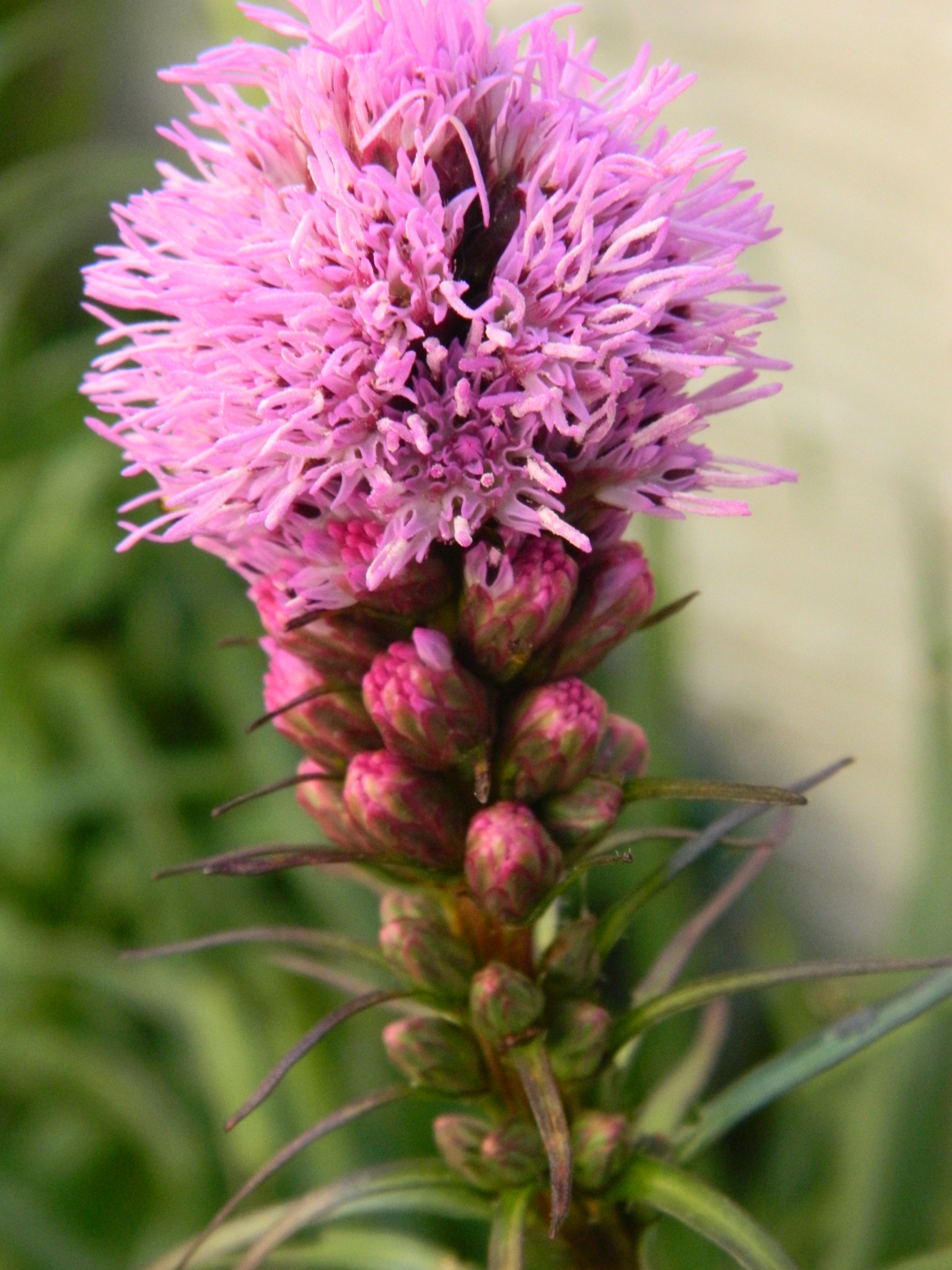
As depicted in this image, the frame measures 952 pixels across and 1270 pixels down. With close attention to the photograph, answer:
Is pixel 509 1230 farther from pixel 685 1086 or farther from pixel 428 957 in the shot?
pixel 685 1086

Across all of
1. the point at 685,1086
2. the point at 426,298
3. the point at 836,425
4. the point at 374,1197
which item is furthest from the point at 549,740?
the point at 836,425

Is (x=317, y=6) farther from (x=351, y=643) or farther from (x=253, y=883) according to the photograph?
(x=253, y=883)

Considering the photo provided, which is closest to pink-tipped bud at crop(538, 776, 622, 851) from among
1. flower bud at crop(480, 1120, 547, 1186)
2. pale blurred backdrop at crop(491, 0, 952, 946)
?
flower bud at crop(480, 1120, 547, 1186)

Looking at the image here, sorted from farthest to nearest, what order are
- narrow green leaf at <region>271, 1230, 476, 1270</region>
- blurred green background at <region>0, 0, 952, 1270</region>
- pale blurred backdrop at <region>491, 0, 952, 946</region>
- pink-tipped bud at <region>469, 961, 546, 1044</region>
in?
pale blurred backdrop at <region>491, 0, 952, 946</region>, blurred green background at <region>0, 0, 952, 1270</region>, narrow green leaf at <region>271, 1230, 476, 1270</region>, pink-tipped bud at <region>469, 961, 546, 1044</region>

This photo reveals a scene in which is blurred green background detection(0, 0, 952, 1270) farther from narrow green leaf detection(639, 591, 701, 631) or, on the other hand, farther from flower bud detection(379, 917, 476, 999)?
narrow green leaf detection(639, 591, 701, 631)

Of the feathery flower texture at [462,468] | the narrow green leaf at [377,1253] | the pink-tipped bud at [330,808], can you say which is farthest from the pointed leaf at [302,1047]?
the narrow green leaf at [377,1253]

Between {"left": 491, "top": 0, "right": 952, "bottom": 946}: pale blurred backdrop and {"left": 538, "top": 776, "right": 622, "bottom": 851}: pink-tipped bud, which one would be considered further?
{"left": 491, "top": 0, "right": 952, "bottom": 946}: pale blurred backdrop
